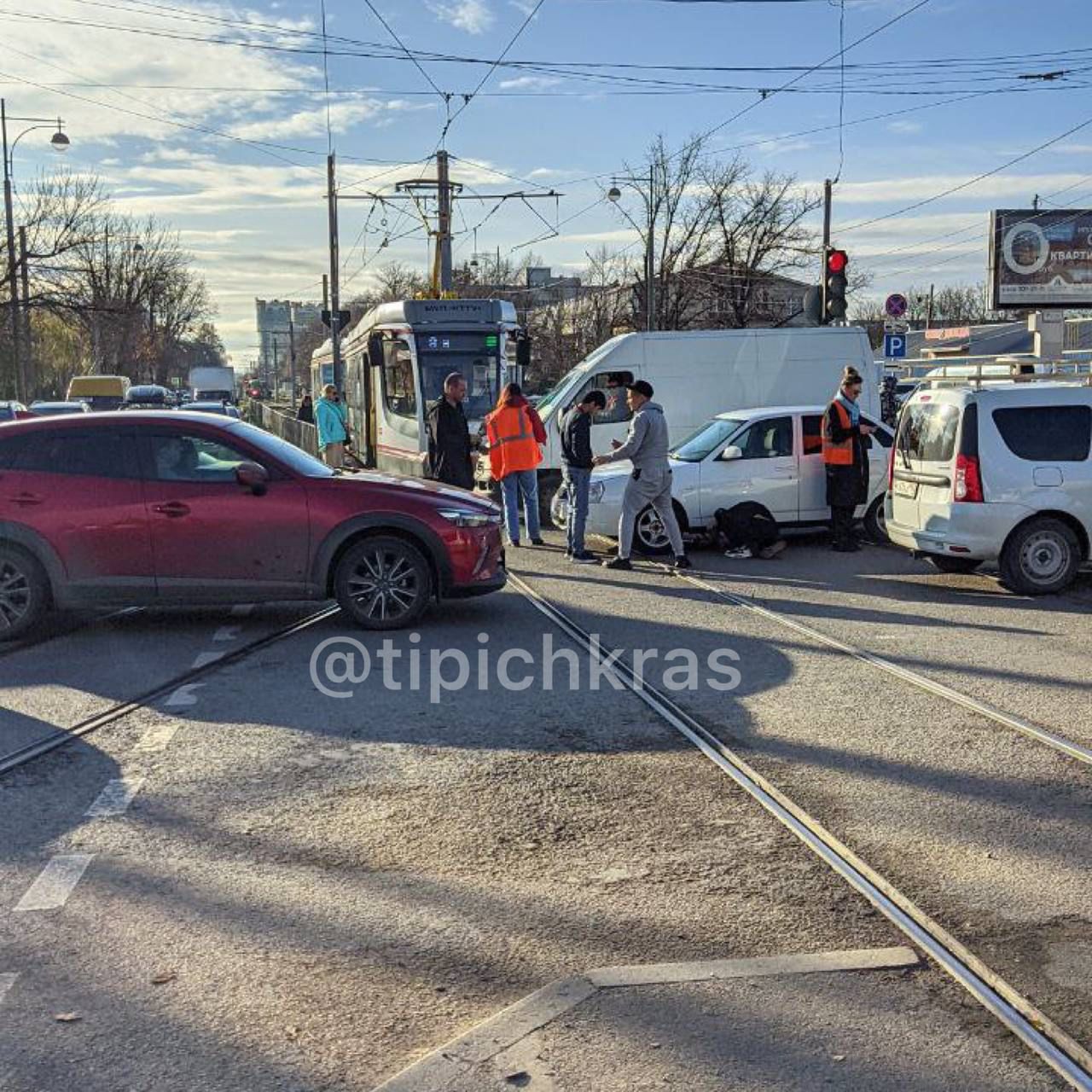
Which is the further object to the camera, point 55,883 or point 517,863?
point 517,863

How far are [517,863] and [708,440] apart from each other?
950 centimetres

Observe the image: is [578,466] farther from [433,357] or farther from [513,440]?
[433,357]

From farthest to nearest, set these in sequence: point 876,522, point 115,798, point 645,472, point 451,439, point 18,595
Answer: point 876,522, point 451,439, point 645,472, point 18,595, point 115,798

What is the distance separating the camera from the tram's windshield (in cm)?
1816

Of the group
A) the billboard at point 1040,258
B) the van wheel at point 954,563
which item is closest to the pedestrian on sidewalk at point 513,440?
the van wheel at point 954,563

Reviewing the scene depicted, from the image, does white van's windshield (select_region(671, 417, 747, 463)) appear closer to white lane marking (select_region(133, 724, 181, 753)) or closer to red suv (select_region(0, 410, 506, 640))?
red suv (select_region(0, 410, 506, 640))

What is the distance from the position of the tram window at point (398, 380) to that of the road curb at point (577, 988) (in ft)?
49.6

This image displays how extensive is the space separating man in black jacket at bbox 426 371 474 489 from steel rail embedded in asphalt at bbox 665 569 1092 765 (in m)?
3.40

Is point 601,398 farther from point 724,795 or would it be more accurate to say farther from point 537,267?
point 537,267

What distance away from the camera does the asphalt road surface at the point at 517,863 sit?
10.6 ft

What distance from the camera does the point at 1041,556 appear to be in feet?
34.4

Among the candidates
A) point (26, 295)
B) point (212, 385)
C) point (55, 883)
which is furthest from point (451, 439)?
point (212, 385)

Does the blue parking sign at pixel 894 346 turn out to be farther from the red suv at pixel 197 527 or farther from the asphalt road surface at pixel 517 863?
the red suv at pixel 197 527

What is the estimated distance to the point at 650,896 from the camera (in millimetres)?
4164
